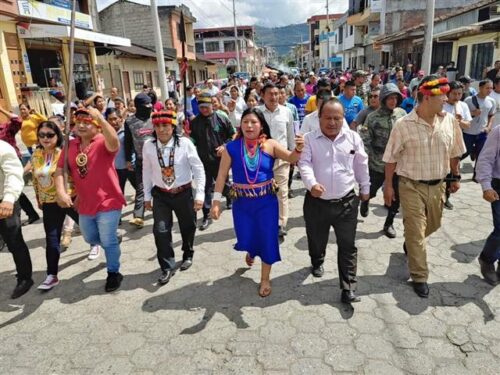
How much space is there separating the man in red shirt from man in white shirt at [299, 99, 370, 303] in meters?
1.86

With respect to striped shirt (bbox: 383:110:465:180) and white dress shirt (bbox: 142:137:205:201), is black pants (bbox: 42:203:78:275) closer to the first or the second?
white dress shirt (bbox: 142:137:205:201)

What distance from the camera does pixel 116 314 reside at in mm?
3504

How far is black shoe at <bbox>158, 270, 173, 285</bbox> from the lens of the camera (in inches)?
158

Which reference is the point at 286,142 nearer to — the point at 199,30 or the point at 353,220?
the point at 353,220

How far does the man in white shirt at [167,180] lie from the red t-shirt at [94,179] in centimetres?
38

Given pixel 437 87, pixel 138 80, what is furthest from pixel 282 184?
pixel 138 80

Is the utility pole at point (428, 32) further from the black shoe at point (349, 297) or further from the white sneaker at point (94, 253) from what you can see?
the white sneaker at point (94, 253)

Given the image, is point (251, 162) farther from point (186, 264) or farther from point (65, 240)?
point (65, 240)

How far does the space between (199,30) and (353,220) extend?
66.3m

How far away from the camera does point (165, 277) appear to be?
404 cm

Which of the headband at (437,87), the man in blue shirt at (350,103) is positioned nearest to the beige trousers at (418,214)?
the headband at (437,87)

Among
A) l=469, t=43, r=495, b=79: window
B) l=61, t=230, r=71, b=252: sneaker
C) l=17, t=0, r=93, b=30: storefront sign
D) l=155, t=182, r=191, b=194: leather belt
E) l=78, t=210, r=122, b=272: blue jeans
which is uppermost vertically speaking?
l=17, t=0, r=93, b=30: storefront sign

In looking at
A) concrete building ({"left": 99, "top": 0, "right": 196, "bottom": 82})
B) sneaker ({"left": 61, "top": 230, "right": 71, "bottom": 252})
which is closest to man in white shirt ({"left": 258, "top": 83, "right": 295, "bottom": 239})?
sneaker ({"left": 61, "top": 230, "right": 71, "bottom": 252})

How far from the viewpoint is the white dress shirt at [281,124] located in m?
5.16
